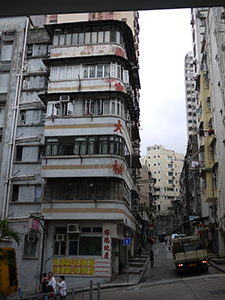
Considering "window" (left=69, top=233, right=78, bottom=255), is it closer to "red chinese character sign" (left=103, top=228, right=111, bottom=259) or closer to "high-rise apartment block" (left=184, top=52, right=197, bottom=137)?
"red chinese character sign" (left=103, top=228, right=111, bottom=259)

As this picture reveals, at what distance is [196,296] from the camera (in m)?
14.1

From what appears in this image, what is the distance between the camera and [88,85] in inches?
984

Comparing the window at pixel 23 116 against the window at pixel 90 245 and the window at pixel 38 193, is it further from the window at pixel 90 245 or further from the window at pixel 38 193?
the window at pixel 90 245

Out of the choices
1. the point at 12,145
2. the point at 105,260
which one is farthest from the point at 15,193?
the point at 105,260

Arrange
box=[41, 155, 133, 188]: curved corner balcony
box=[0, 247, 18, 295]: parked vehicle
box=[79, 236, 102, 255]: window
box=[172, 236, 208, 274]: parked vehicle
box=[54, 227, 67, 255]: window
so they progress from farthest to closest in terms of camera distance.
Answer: box=[54, 227, 67, 255]: window
box=[41, 155, 133, 188]: curved corner balcony
box=[79, 236, 102, 255]: window
box=[172, 236, 208, 274]: parked vehicle
box=[0, 247, 18, 295]: parked vehicle

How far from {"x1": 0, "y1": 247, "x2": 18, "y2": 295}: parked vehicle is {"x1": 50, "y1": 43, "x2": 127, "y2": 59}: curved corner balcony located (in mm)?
15741

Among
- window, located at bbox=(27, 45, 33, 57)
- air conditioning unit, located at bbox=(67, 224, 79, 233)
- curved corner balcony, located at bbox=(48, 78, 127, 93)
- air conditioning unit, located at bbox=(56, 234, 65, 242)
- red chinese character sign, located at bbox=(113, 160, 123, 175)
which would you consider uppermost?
window, located at bbox=(27, 45, 33, 57)

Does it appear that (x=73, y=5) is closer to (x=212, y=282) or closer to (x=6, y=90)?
(x=212, y=282)

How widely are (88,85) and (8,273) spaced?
14.5 m

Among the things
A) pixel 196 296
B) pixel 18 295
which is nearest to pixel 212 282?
pixel 196 296

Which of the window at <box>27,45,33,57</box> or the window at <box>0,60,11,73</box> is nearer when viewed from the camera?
the window at <box>0,60,11,73</box>

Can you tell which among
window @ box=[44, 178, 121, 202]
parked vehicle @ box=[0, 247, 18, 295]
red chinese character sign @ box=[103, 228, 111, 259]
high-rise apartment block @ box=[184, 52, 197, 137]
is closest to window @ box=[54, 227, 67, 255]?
window @ box=[44, 178, 121, 202]

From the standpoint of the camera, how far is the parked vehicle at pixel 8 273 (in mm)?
15305

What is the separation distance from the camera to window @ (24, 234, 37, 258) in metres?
23.6
